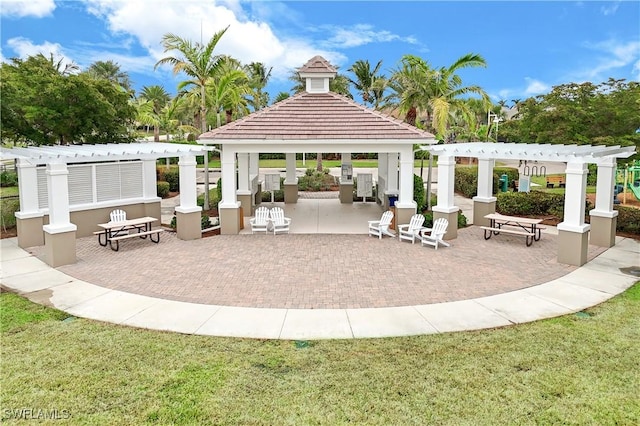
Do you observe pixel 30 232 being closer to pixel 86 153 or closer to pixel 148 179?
pixel 86 153

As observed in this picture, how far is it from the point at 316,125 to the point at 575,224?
8.65 meters

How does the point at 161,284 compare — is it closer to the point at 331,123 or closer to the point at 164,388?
the point at 164,388

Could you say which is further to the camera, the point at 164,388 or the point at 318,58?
the point at 318,58

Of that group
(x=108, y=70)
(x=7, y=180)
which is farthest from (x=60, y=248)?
(x=108, y=70)

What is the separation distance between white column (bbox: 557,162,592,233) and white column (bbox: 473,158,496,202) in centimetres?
469

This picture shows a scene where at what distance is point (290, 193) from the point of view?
949 inches

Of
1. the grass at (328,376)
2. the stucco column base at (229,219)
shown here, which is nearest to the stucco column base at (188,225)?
the stucco column base at (229,219)

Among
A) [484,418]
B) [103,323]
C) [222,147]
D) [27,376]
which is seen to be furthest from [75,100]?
[484,418]

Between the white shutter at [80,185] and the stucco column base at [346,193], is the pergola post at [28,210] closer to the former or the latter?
the white shutter at [80,185]

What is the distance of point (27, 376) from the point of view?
6.81 m

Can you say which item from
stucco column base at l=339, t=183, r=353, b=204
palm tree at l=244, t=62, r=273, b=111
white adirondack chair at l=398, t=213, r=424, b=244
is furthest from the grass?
palm tree at l=244, t=62, r=273, b=111

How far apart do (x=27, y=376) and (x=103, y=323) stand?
2043mm

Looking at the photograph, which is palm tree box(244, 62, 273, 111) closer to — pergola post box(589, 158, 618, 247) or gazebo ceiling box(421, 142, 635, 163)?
gazebo ceiling box(421, 142, 635, 163)

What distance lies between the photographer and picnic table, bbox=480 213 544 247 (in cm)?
1538
